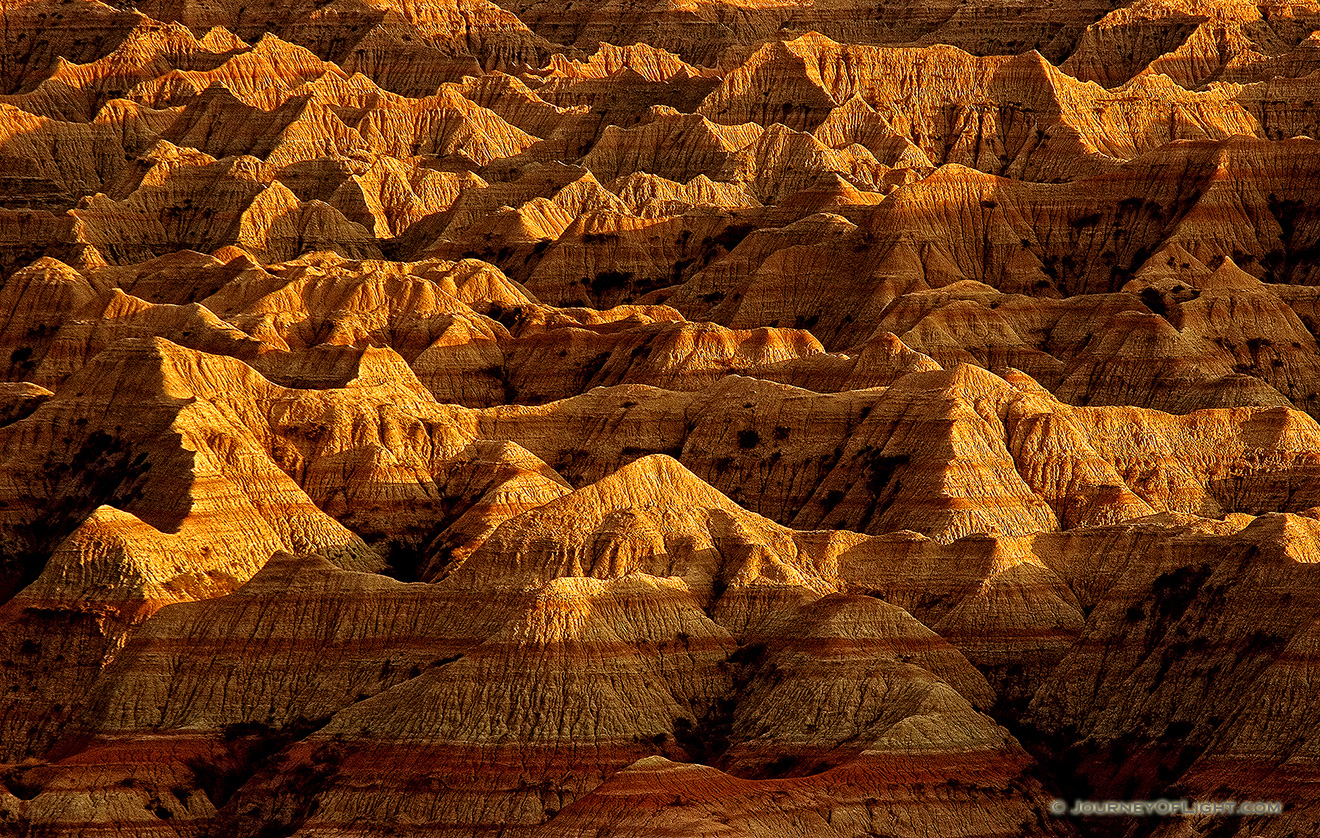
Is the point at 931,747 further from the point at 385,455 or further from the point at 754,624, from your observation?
the point at 385,455

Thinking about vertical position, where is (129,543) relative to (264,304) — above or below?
above

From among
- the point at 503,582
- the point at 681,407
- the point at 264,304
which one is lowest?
the point at 264,304

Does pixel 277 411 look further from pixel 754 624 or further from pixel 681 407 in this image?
pixel 754 624

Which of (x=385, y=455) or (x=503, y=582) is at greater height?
(x=503, y=582)

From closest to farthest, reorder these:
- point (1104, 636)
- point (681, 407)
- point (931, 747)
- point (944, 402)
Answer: point (931, 747) < point (1104, 636) < point (944, 402) < point (681, 407)

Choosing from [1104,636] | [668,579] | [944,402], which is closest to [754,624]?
[668,579]

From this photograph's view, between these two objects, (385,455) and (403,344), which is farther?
(403,344)

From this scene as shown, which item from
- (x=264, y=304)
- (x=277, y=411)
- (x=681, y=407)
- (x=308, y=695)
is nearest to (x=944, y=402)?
(x=681, y=407)

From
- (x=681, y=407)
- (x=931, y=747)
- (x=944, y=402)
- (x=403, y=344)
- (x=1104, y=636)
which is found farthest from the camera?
(x=403, y=344)

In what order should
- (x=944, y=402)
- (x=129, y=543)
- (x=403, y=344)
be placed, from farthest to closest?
(x=403, y=344) → (x=944, y=402) → (x=129, y=543)
